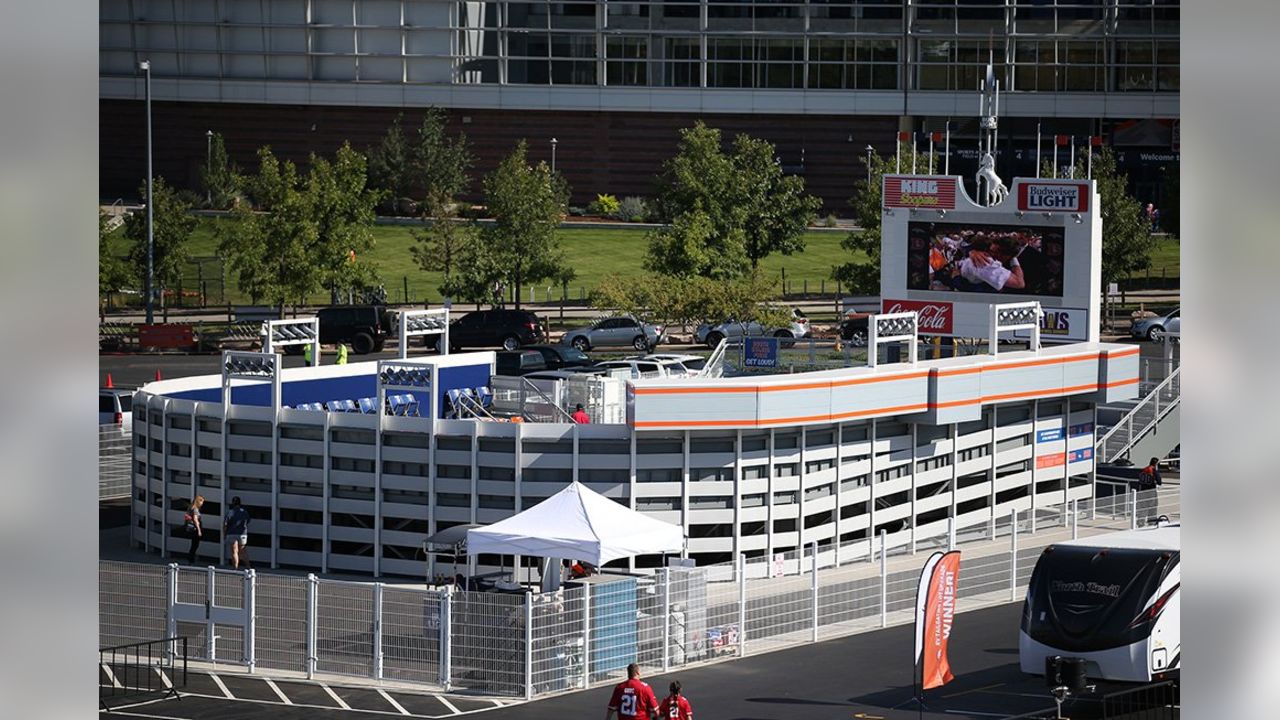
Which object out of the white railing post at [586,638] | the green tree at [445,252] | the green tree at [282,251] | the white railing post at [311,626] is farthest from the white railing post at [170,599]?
the green tree at [445,252]

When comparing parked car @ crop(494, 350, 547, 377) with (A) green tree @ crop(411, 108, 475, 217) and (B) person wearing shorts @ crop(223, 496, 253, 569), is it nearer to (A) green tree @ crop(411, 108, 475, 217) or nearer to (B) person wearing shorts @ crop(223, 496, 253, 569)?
(B) person wearing shorts @ crop(223, 496, 253, 569)

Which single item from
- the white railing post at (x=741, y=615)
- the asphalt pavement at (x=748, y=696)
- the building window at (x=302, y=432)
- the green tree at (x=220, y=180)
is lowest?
the asphalt pavement at (x=748, y=696)

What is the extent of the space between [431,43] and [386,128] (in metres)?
4.52

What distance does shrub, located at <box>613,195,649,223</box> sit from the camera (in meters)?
81.9

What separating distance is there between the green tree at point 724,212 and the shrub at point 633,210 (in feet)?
52.4

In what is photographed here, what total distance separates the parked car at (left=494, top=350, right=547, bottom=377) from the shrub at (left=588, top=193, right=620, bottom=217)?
1446 inches

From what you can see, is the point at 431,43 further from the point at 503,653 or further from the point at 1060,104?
the point at 503,653

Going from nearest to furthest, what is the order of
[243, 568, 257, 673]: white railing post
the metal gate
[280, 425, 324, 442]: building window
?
[243, 568, 257, 673]: white railing post, the metal gate, [280, 425, 324, 442]: building window

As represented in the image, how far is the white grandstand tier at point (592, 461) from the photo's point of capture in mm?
25766

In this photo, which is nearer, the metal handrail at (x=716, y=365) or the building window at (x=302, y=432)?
the building window at (x=302, y=432)

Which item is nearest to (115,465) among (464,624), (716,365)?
(716,365)

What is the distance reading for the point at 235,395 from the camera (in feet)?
94.3

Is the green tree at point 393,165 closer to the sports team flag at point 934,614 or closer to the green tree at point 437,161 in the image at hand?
the green tree at point 437,161

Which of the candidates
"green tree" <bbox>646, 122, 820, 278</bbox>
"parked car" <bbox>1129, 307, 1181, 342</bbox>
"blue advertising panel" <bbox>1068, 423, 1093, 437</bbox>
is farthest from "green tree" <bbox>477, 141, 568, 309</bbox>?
"blue advertising panel" <bbox>1068, 423, 1093, 437</bbox>
